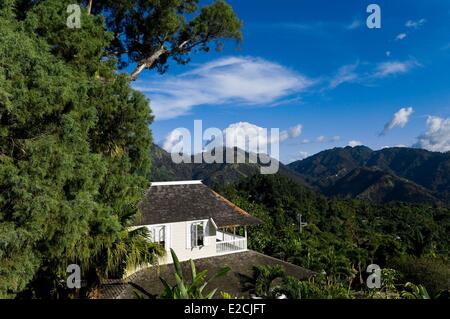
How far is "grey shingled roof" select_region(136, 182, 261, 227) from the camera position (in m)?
18.1

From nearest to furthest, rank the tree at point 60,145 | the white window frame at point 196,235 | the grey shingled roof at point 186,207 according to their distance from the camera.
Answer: the tree at point 60,145 → the grey shingled roof at point 186,207 → the white window frame at point 196,235

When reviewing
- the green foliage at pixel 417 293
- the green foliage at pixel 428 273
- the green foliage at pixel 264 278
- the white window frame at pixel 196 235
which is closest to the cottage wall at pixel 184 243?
the white window frame at pixel 196 235

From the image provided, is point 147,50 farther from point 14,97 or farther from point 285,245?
point 285,245

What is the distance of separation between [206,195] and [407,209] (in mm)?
85051

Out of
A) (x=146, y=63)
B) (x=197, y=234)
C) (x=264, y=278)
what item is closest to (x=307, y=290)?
(x=264, y=278)

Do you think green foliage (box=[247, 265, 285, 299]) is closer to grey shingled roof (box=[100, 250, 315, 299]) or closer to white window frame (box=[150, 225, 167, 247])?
grey shingled roof (box=[100, 250, 315, 299])

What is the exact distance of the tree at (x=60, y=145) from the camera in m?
8.78

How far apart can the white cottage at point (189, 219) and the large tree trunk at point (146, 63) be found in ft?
19.4

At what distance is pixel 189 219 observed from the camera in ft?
60.1

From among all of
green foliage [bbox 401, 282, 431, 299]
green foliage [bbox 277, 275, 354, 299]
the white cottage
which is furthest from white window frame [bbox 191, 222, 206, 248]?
green foliage [bbox 401, 282, 431, 299]

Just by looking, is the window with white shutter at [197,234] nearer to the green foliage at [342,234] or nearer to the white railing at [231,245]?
the white railing at [231,245]

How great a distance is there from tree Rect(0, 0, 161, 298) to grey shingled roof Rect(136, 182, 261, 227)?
4560 mm

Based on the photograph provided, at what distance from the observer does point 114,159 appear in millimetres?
12328

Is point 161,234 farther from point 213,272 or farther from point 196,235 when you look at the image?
point 213,272
